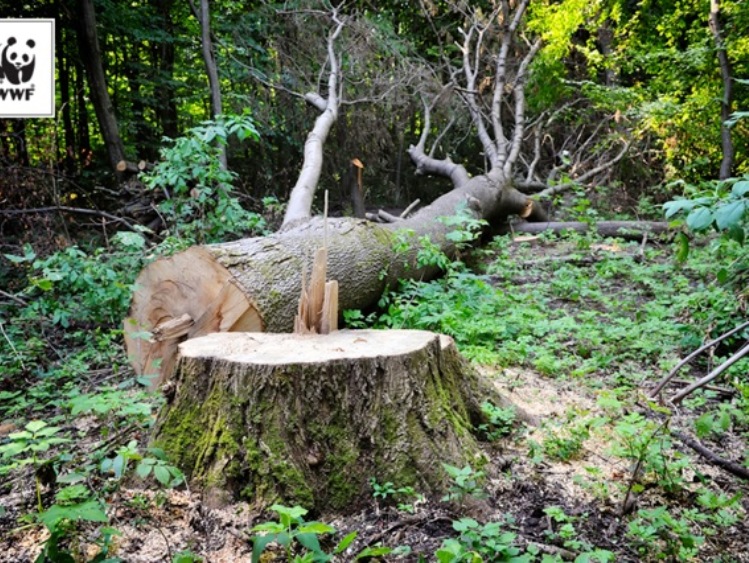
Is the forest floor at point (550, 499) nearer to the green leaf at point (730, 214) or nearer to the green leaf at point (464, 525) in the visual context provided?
the green leaf at point (464, 525)

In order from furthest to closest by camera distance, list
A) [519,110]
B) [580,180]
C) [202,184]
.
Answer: [580,180]
[519,110]
[202,184]

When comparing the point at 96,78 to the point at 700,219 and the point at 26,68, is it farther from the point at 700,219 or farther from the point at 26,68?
the point at 700,219

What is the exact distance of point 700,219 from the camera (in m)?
1.57

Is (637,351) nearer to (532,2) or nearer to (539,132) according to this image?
(539,132)

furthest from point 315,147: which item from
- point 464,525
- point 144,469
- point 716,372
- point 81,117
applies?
point 716,372

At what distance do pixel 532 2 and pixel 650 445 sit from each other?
380 inches

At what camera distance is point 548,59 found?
9633mm

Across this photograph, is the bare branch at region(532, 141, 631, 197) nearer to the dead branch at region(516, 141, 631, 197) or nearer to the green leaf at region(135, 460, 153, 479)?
the dead branch at region(516, 141, 631, 197)

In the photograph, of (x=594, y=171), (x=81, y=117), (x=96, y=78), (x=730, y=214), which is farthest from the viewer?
(x=81, y=117)

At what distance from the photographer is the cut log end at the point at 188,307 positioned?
3.44 meters

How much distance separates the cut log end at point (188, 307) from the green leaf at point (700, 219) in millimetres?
2499

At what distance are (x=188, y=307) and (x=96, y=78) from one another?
19.2ft

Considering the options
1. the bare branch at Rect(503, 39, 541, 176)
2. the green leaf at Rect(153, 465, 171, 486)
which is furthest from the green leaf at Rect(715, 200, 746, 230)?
the bare branch at Rect(503, 39, 541, 176)

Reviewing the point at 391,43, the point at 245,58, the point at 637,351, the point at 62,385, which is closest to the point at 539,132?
the point at 391,43
